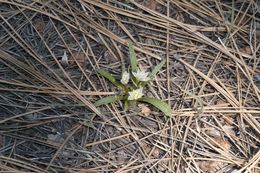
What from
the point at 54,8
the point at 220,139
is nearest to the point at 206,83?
the point at 220,139

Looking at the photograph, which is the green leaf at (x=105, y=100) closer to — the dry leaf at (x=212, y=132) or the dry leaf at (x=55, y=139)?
the dry leaf at (x=55, y=139)

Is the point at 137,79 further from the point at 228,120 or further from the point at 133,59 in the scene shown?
the point at 228,120

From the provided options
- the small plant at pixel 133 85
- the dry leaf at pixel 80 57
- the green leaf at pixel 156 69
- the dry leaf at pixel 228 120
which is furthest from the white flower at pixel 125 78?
the dry leaf at pixel 228 120

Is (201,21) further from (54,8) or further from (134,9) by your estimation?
(54,8)

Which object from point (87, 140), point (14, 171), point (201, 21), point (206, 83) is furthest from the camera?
point (201, 21)

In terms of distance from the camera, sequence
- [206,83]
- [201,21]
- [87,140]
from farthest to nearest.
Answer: [201,21] → [206,83] → [87,140]

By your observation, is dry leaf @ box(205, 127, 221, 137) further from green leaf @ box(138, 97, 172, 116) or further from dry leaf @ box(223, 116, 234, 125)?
green leaf @ box(138, 97, 172, 116)

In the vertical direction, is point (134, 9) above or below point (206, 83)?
above

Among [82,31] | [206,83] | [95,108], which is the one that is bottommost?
[95,108]
